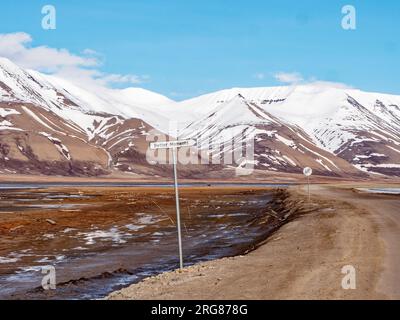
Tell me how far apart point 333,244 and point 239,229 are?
1679 centimetres

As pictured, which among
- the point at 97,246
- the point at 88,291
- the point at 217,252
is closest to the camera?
the point at 88,291

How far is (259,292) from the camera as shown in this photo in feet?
45.2

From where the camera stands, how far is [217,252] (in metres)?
27.1

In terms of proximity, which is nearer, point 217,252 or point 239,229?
point 217,252
